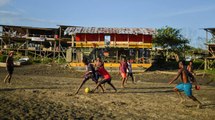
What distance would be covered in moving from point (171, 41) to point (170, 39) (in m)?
0.43

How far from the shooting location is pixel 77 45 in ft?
124

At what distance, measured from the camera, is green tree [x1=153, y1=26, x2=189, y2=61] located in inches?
1960

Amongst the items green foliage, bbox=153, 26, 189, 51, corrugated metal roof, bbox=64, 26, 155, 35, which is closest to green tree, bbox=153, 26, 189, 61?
green foliage, bbox=153, 26, 189, 51

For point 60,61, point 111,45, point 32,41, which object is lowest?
point 60,61

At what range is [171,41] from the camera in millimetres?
50062

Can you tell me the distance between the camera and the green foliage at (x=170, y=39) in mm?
49750

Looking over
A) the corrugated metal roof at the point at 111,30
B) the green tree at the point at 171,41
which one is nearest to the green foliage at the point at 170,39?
the green tree at the point at 171,41

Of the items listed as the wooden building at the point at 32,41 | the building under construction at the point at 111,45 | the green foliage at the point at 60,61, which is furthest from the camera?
the wooden building at the point at 32,41

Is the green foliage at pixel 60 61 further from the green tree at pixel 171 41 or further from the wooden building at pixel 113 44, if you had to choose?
the green tree at pixel 171 41

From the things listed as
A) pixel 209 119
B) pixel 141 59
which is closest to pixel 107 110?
pixel 209 119

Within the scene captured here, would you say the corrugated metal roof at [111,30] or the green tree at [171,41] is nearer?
the corrugated metal roof at [111,30]

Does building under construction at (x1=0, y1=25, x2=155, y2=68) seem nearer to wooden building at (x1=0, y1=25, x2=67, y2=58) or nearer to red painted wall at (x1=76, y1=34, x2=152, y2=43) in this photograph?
red painted wall at (x1=76, y1=34, x2=152, y2=43)

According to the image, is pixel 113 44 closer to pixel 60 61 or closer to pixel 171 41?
pixel 60 61

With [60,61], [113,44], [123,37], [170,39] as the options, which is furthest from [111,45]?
[170,39]
